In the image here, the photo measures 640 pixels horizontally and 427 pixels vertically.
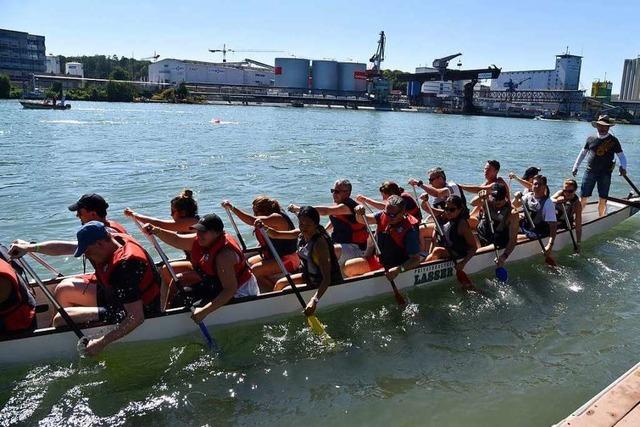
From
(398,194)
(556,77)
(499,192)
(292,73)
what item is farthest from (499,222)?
(556,77)

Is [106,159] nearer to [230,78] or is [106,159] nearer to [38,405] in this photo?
[38,405]

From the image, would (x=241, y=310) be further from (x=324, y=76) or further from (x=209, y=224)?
(x=324, y=76)

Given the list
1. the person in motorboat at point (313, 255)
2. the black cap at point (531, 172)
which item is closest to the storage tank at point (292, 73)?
the black cap at point (531, 172)

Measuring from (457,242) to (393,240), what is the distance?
1.25 meters

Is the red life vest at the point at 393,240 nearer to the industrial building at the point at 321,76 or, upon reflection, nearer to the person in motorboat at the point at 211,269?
the person in motorboat at the point at 211,269

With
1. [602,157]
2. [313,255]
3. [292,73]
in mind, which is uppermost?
[292,73]

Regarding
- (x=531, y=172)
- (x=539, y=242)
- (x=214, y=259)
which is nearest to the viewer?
(x=214, y=259)

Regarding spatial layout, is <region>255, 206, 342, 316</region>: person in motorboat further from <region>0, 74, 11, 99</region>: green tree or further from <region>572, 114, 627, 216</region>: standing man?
<region>0, 74, 11, 99</region>: green tree

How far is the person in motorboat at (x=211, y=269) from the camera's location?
5.45 m

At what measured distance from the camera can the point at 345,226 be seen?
795cm

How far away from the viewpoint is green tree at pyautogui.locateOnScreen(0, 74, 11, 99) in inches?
3654

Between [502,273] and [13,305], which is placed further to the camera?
[502,273]

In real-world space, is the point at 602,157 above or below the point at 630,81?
below

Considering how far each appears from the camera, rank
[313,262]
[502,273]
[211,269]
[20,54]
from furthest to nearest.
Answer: [20,54] < [502,273] < [313,262] < [211,269]
